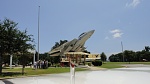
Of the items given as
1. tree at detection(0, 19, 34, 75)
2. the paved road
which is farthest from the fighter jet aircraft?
tree at detection(0, 19, 34, 75)

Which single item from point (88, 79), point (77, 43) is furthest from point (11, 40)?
point (77, 43)

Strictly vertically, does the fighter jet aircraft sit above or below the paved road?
above

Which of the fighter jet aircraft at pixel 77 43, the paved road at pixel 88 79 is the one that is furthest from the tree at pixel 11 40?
the fighter jet aircraft at pixel 77 43

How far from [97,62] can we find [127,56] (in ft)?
185

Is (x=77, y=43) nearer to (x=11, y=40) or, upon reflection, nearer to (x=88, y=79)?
(x=88, y=79)

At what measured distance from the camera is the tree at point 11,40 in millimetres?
25875

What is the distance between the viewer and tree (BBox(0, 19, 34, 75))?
25875mm

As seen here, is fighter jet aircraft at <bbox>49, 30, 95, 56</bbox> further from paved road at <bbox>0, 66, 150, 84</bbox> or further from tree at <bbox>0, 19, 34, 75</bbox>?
tree at <bbox>0, 19, 34, 75</bbox>

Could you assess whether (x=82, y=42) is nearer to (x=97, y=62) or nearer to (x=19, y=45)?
(x=19, y=45)

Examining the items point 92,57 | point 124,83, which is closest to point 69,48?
point 124,83

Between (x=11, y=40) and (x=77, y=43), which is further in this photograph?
(x=11, y=40)

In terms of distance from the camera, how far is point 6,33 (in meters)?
26.2

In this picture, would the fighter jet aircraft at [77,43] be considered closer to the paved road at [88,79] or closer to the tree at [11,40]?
the paved road at [88,79]

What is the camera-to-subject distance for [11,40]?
2619 centimetres
